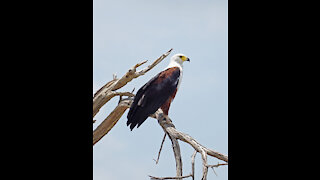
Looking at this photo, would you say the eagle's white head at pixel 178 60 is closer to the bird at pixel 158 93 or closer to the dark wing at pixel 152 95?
the bird at pixel 158 93

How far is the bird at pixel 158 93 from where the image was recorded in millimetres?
4867

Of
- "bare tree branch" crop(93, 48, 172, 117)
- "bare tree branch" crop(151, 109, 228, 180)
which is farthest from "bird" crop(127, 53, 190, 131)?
"bare tree branch" crop(93, 48, 172, 117)

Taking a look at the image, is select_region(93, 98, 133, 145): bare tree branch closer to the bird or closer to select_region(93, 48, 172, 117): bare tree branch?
select_region(93, 48, 172, 117): bare tree branch

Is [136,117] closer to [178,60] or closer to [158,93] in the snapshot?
[158,93]

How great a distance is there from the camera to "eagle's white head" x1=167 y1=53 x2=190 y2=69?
5820 millimetres

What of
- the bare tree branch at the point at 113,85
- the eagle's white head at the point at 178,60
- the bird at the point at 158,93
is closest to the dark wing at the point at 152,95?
the bird at the point at 158,93

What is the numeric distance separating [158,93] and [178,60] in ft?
2.96

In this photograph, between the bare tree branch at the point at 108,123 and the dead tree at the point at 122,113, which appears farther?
the bare tree branch at the point at 108,123

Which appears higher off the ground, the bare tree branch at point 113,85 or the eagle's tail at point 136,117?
the bare tree branch at point 113,85

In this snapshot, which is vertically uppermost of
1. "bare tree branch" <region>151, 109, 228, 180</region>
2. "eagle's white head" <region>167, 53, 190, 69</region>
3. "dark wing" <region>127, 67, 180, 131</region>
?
"eagle's white head" <region>167, 53, 190, 69</region>

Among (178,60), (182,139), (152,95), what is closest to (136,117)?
(152,95)

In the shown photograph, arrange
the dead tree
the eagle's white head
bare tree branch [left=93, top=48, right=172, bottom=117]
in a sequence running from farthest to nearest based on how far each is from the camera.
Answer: the eagle's white head, bare tree branch [left=93, top=48, right=172, bottom=117], the dead tree
